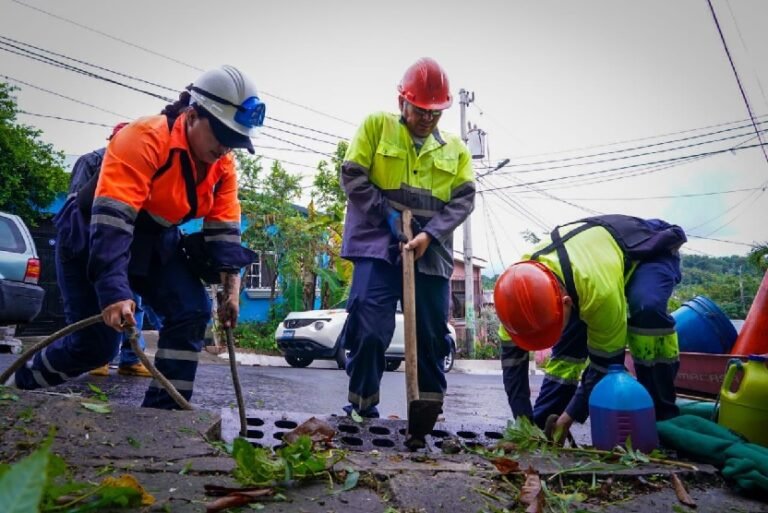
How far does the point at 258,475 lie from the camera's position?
188 centimetres

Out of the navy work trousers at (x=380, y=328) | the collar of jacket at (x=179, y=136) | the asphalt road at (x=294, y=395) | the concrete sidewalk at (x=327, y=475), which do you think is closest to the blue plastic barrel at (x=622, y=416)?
the concrete sidewalk at (x=327, y=475)

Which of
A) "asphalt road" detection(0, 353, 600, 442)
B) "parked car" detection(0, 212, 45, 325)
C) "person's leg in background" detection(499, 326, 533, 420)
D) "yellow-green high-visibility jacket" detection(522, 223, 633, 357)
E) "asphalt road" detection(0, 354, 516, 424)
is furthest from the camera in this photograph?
"parked car" detection(0, 212, 45, 325)

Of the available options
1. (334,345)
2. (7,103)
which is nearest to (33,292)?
(334,345)

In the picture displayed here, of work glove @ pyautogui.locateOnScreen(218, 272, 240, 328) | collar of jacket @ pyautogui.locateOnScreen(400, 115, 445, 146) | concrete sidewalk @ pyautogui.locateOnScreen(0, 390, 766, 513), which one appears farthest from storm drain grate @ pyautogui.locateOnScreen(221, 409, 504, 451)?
collar of jacket @ pyautogui.locateOnScreen(400, 115, 445, 146)

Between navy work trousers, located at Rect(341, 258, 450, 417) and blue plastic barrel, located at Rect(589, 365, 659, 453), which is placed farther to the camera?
navy work trousers, located at Rect(341, 258, 450, 417)

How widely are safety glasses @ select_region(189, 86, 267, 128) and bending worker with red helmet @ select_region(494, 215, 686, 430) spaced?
1441 mm

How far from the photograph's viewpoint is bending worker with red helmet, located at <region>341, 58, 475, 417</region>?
11.6 feet

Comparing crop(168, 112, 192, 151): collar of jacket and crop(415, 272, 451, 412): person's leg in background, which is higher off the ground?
crop(168, 112, 192, 151): collar of jacket

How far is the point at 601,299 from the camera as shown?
2.91 m

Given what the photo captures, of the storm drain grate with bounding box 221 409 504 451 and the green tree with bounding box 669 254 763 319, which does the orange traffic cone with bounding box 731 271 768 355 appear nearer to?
the storm drain grate with bounding box 221 409 504 451

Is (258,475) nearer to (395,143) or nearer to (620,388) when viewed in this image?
(620,388)

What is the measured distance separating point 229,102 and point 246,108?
3.2 inches

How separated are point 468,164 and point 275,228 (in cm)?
1181

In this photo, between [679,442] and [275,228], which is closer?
[679,442]
